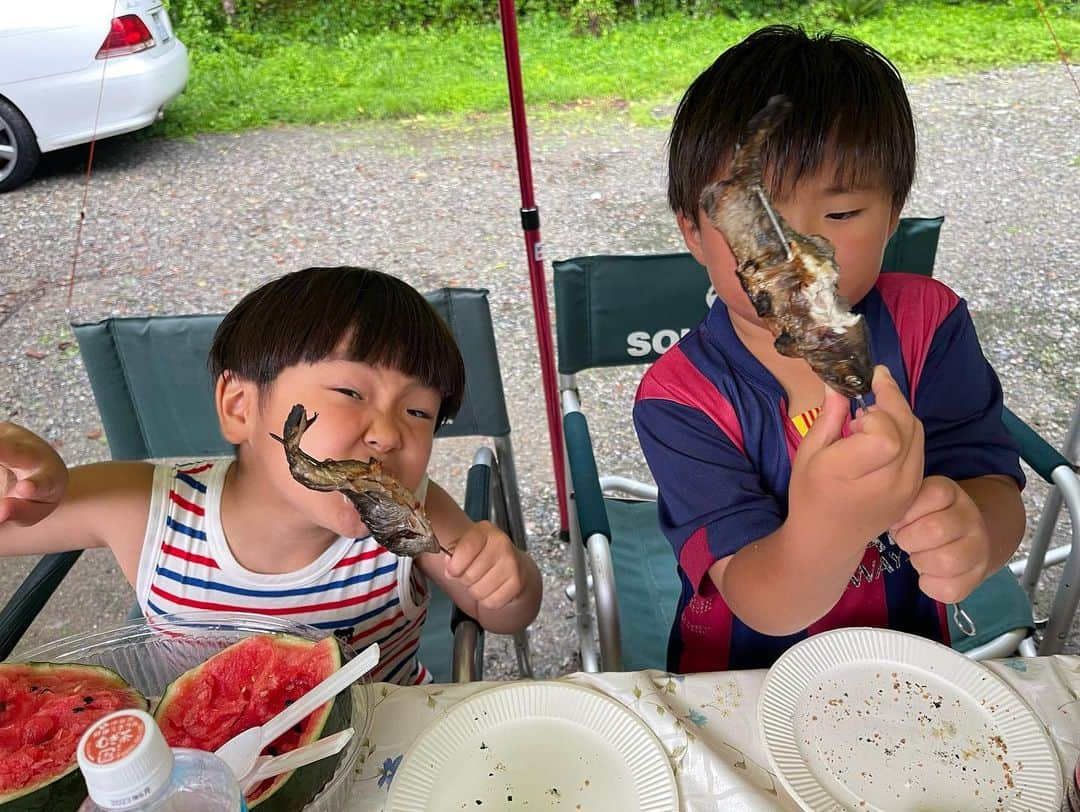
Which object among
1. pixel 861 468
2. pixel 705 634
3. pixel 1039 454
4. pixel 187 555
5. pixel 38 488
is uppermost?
pixel 861 468

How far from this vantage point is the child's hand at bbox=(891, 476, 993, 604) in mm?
859

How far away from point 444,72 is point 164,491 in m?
5.47

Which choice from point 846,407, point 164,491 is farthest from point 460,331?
point 846,407

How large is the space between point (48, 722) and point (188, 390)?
2.94ft

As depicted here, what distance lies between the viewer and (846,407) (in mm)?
779

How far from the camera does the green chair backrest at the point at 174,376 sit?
152 centimetres

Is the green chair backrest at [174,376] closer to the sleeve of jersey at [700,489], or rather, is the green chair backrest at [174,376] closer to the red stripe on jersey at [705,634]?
the sleeve of jersey at [700,489]

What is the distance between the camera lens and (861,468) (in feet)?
2.44

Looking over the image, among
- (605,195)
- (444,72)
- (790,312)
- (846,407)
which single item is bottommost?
(605,195)

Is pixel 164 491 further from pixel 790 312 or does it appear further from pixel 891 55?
pixel 891 55

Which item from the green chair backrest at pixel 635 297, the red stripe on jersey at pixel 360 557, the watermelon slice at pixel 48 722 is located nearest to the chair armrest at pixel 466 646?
the red stripe on jersey at pixel 360 557

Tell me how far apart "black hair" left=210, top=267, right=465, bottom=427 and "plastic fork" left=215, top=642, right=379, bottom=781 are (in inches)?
17.2

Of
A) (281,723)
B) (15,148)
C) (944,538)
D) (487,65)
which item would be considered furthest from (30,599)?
(487,65)

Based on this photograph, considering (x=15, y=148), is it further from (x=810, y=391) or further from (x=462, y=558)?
(x=810, y=391)
